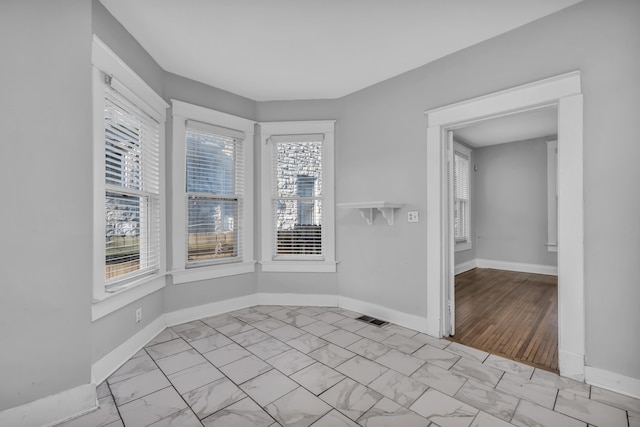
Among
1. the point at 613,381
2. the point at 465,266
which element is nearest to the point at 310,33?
the point at 613,381

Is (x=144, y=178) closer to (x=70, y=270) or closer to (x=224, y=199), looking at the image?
(x=224, y=199)

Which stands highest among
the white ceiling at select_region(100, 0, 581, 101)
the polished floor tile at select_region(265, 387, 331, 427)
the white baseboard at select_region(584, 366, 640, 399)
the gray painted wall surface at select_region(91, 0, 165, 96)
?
the white ceiling at select_region(100, 0, 581, 101)

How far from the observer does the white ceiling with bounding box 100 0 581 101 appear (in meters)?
2.15

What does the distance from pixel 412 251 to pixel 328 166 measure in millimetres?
1480

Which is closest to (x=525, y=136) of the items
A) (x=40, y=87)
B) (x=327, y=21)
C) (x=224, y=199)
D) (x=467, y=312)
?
(x=467, y=312)

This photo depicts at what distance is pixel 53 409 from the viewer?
5.62ft

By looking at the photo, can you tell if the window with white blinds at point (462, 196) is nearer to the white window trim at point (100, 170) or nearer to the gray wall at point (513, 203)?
the gray wall at point (513, 203)

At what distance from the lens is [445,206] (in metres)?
2.89

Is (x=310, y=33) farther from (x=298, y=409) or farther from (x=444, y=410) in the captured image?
(x=444, y=410)

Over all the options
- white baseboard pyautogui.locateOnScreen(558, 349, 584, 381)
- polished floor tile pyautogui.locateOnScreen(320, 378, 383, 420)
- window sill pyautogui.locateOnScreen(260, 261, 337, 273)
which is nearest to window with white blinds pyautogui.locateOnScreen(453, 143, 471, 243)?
window sill pyautogui.locateOnScreen(260, 261, 337, 273)

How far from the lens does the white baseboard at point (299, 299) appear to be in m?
3.79

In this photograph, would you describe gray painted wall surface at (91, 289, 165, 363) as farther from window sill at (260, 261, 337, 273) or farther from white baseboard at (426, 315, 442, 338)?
white baseboard at (426, 315, 442, 338)

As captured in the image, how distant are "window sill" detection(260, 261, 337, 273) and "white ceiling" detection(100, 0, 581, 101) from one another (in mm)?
2172

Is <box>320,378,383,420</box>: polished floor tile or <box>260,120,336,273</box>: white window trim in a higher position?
<box>260,120,336,273</box>: white window trim
